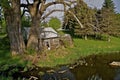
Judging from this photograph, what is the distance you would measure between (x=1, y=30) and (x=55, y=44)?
1406 inches

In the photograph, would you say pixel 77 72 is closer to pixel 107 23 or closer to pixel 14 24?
pixel 14 24

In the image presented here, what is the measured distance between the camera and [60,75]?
2538 centimetres

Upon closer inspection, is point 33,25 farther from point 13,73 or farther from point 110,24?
point 110,24

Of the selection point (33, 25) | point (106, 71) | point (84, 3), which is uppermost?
point (84, 3)

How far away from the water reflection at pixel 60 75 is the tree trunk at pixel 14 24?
6101 millimetres

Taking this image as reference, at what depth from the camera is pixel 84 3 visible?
2933 centimetres

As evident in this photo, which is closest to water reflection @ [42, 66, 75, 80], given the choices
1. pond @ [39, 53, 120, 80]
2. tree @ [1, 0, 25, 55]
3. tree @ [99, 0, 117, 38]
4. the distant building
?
pond @ [39, 53, 120, 80]

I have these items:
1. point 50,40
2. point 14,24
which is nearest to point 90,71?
point 14,24

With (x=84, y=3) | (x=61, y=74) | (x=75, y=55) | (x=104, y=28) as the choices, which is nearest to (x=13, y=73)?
(x=61, y=74)

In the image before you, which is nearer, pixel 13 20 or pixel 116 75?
pixel 116 75

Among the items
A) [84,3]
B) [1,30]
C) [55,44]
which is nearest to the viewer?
[84,3]

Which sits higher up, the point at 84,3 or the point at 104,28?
the point at 84,3

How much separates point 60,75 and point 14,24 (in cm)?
869

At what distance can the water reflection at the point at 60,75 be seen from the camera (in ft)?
79.1
